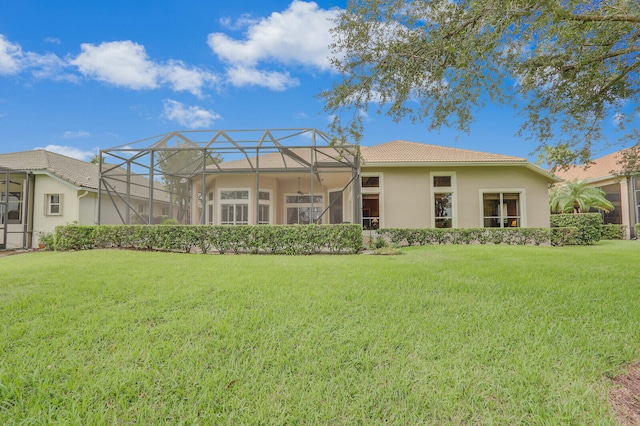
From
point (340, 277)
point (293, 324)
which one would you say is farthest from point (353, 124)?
point (293, 324)

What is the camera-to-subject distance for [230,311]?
3.58 m

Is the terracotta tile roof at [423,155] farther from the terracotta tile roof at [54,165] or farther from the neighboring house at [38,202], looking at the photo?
the terracotta tile roof at [54,165]

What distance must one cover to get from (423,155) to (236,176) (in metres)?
10.0

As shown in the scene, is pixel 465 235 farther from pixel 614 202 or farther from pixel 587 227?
pixel 614 202

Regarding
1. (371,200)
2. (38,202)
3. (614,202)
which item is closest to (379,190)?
(371,200)

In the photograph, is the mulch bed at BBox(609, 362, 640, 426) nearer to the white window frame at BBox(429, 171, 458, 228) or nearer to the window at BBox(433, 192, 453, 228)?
the white window frame at BBox(429, 171, 458, 228)

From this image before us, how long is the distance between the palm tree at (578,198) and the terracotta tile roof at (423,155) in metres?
12.0

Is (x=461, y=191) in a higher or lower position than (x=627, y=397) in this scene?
higher

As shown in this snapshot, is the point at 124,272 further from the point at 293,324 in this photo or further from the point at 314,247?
the point at 314,247

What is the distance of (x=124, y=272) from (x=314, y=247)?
18.4ft

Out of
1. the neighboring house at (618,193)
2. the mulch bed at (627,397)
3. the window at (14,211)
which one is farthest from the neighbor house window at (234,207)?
the neighboring house at (618,193)

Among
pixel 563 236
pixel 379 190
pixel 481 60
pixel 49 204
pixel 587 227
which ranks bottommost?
pixel 563 236

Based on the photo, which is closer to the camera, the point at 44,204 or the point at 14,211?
the point at 14,211

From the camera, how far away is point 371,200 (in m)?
14.8
